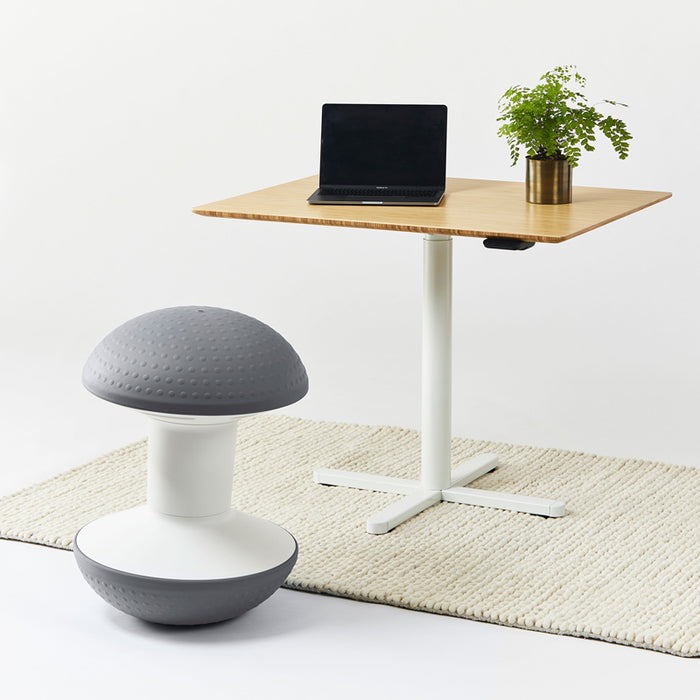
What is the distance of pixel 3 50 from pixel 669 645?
4510mm

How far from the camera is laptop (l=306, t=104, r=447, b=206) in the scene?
3.84m

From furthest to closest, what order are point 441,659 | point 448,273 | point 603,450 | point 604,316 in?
point 604,316, point 603,450, point 448,273, point 441,659

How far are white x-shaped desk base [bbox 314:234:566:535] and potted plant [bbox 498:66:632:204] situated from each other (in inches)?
11.1

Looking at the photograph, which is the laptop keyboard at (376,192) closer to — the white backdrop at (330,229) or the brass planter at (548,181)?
the brass planter at (548,181)

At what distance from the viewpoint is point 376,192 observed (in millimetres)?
3791

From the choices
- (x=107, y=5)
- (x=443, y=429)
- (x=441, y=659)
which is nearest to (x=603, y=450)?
(x=443, y=429)

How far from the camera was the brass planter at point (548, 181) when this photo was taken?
369cm

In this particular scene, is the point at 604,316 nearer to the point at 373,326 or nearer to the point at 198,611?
the point at 373,326

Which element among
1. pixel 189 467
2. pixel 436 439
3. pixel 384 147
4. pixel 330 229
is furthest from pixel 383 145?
pixel 330 229

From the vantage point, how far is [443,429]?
388 cm

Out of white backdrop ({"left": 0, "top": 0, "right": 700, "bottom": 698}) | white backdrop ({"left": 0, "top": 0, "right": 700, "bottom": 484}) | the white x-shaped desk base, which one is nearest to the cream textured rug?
the white x-shaped desk base

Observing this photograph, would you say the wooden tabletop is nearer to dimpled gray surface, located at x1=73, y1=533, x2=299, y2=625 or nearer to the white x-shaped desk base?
the white x-shaped desk base

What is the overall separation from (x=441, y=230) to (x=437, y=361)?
1.93ft

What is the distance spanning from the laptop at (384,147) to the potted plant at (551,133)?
0.23 m
